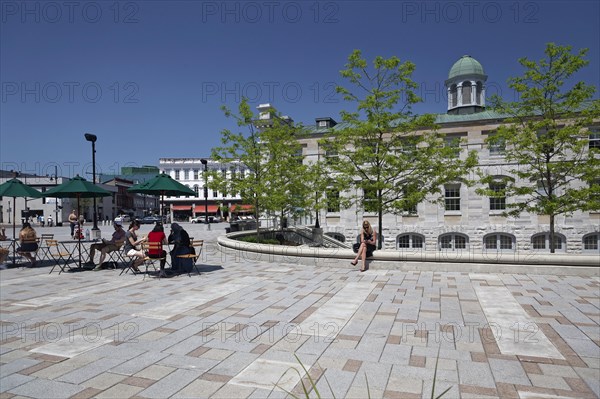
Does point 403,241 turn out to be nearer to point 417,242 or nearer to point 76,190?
point 417,242

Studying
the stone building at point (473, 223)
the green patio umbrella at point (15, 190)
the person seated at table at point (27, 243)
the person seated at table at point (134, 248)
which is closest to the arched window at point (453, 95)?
the stone building at point (473, 223)

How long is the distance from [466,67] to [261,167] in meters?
30.5

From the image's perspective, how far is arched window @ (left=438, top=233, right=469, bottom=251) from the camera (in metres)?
32.8

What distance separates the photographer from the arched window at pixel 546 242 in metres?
30.6

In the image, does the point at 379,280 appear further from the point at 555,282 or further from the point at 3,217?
the point at 3,217

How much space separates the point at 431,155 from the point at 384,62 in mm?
4436

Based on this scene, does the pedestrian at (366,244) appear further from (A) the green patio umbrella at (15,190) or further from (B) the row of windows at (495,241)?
(B) the row of windows at (495,241)

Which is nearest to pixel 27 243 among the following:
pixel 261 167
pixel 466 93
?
pixel 261 167

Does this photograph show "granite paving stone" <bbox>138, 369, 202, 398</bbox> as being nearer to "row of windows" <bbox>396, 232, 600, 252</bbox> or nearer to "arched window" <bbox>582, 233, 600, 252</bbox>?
"row of windows" <bbox>396, 232, 600, 252</bbox>

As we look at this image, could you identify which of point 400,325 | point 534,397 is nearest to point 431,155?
point 400,325

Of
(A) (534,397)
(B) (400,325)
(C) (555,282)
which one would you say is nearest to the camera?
(A) (534,397)

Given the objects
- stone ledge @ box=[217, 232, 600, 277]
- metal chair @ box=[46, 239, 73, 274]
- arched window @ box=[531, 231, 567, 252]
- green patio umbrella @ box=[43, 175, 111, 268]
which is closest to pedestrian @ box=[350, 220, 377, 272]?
stone ledge @ box=[217, 232, 600, 277]

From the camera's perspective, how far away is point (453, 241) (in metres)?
33.1

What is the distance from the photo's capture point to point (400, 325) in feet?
19.6
